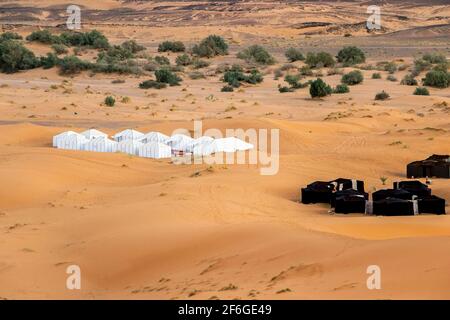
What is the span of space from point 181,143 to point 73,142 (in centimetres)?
325

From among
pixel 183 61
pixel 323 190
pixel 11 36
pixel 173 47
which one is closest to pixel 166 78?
pixel 183 61

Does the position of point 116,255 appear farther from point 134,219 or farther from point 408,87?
point 408,87

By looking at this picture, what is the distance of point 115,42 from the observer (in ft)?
254

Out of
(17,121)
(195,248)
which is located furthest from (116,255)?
(17,121)

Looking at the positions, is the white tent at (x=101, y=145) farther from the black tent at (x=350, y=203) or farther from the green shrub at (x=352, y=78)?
the green shrub at (x=352, y=78)

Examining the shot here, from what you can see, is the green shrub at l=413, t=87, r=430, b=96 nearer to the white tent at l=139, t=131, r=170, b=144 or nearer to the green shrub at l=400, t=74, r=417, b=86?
the green shrub at l=400, t=74, r=417, b=86

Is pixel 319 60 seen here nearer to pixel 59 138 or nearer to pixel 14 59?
pixel 14 59

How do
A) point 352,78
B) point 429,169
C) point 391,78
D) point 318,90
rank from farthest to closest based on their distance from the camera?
point 391,78 → point 352,78 → point 318,90 → point 429,169

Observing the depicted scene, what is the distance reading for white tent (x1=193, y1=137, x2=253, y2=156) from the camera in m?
24.8

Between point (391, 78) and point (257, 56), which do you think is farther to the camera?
point (257, 56)

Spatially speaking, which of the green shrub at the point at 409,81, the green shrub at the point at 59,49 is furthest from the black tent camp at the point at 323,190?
the green shrub at the point at 59,49

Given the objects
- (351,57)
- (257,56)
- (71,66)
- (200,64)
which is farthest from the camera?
(257,56)

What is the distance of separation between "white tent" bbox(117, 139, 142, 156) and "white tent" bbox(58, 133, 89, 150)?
1.06 m

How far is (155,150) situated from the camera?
24953 mm
